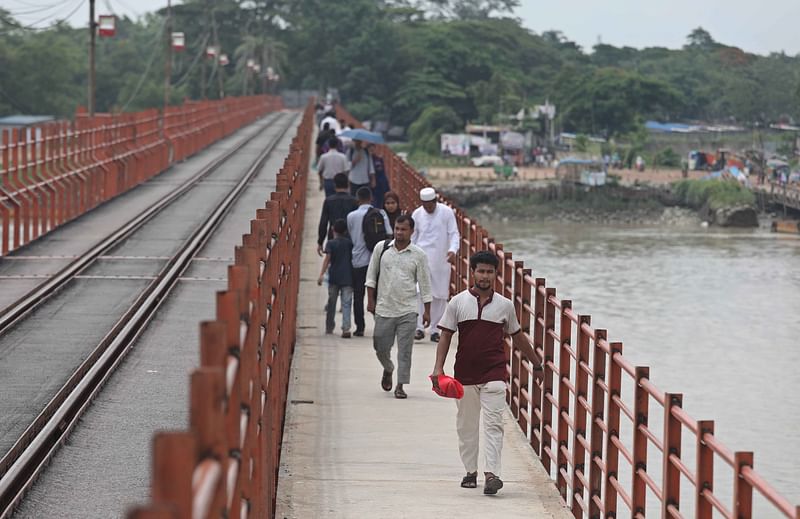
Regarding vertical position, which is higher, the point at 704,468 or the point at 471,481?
the point at 704,468

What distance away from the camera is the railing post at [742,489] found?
20.0 feet

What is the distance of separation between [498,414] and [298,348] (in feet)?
19.5

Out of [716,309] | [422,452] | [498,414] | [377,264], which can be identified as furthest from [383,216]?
[716,309]

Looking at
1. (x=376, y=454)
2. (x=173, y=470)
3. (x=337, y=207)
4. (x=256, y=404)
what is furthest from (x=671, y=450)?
(x=337, y=207)

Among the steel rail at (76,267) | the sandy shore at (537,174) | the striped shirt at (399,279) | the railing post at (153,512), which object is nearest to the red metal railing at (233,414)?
the railing post at (153,512)

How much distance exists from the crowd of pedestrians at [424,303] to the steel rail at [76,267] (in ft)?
9.69

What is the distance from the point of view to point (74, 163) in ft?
87.4

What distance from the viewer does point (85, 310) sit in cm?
1642

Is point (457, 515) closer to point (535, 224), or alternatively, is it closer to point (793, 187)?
point (535, 224)

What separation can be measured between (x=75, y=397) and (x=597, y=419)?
4004 millimetres

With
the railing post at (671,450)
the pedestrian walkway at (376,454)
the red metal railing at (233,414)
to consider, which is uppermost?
the red metal railing at (233,414)

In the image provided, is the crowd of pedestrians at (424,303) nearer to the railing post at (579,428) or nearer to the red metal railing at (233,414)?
the railing post at (579,428)

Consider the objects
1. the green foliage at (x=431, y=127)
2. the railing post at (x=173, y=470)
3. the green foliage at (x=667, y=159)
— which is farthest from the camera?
the green foliage at (x=667, y=159)

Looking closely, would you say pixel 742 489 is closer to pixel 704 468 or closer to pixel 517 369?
pixel 704 468
